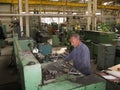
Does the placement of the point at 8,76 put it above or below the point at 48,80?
below

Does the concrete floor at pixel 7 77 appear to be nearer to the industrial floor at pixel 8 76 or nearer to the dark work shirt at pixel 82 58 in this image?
the industrial floor at pixel 8 76

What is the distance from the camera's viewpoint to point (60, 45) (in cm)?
683

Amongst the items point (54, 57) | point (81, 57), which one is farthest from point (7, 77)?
point (81, 57)

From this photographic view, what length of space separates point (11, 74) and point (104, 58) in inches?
91.2

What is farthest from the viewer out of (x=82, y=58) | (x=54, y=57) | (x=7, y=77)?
(x=7, y=77)

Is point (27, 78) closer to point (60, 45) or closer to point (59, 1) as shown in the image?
point (60, 45)

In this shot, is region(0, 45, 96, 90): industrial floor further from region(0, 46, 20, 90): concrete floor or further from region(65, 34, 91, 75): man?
region(65, 34, 91, 75): man

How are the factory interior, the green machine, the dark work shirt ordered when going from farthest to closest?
the dark work shirt < the factory interior < the green machine

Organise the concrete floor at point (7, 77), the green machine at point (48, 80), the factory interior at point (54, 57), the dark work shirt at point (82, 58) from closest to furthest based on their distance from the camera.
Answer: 1. the green machine at point (48, 80)
2. the factory interior at point (54, 57)
3. the dark work shirt at point (82, 58)
4. the concrete floor at point (7, 77)

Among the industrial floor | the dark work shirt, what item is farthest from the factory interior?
the dark work shirt

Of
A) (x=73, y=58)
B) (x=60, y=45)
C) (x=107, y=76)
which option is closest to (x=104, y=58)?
(x=73, y=58)

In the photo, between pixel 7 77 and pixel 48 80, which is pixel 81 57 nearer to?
pixel 48 80

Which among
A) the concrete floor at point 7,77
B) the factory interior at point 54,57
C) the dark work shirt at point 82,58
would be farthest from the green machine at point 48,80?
the concrete floor at point 7,77

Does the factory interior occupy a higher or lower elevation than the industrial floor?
higher
